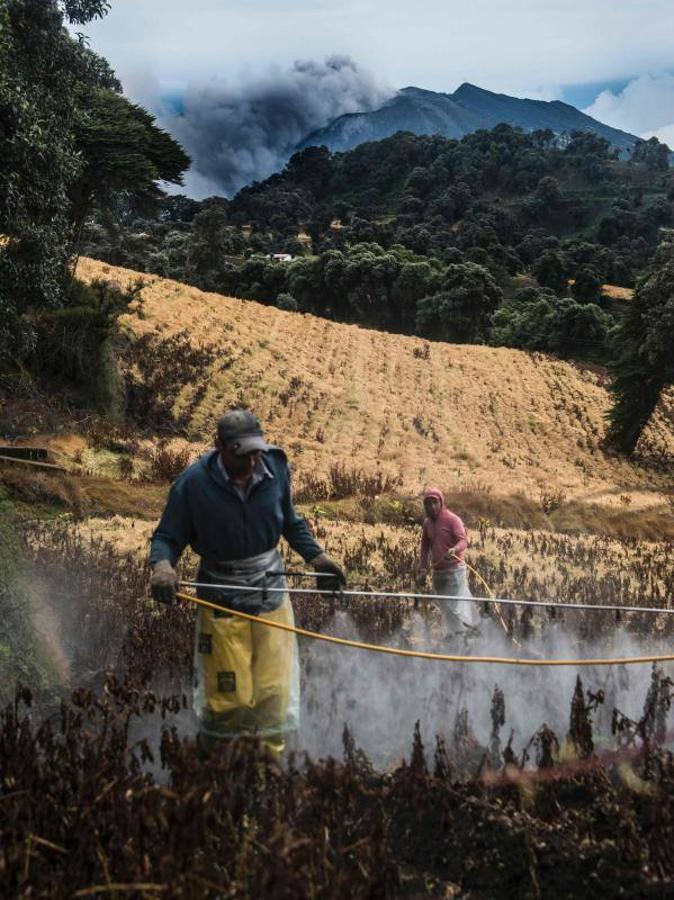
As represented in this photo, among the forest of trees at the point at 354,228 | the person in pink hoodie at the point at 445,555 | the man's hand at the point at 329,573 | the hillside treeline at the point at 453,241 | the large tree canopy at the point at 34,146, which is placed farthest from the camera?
the hillside treeline at the point at 453,241

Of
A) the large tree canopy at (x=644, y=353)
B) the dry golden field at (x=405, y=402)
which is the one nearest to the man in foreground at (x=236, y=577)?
the dry golden field at (x=405, y=402)

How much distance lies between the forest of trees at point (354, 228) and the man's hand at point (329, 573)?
275 inches

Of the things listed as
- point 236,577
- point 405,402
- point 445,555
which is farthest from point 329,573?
point 405,402

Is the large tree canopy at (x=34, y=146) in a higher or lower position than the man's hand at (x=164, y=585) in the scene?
higher

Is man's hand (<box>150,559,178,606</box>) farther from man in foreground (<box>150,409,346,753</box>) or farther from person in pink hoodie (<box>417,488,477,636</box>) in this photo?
person in pink hoodie (<box>417,488,477,636</box>)

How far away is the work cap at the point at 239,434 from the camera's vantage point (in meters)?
3.79

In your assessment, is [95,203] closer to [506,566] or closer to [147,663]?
[506,566]

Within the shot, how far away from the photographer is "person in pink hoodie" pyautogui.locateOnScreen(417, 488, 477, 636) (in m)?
6.32

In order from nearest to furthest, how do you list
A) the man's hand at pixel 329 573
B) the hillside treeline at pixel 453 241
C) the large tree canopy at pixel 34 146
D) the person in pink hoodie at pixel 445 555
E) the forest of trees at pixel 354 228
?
the man's hand at pixel 329 573, the person in pink hoodie at pixel 445 555, the large tree canopy at pixel 34 146, the forest of trees at pixel 354 228, the hillside treeline at pixel 453 241

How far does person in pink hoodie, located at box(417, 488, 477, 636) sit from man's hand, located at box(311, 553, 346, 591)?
2.20 m

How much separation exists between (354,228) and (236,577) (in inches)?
3211

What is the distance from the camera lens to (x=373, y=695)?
16.2 ft

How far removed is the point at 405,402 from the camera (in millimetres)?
26688

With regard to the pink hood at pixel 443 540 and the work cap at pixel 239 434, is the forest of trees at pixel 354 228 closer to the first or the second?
the pink hood at pixel 443 540
